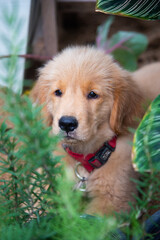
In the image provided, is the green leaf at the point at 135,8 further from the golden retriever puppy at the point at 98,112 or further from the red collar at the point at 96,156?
the red collar at the point at 96,156

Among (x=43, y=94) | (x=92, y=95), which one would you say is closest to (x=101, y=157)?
(x=92, y=95)

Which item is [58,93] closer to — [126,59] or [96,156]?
[96,156]

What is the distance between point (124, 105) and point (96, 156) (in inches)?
15.0

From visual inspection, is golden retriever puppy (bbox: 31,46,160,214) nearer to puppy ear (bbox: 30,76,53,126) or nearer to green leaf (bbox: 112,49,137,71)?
puppy ear (bbox: 30,76,53,126)

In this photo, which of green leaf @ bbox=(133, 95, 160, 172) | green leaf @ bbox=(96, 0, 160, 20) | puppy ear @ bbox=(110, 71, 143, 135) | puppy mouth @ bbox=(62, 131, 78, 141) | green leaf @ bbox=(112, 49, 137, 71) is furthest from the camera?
green leaf @ bbox=(112, 49, 137, 71)

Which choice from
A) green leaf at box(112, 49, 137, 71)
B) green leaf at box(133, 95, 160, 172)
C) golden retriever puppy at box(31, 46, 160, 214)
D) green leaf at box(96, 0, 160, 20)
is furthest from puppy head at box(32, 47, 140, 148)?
green leaf at box(112, 49, 137, 71)

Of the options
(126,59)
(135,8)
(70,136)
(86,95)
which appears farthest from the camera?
(126,59)

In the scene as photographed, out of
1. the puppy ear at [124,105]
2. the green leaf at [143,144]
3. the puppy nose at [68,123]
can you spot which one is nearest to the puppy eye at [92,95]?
the puppy ear at [124,105]

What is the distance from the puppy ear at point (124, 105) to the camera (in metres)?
1.95

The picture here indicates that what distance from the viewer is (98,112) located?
1.88 meters

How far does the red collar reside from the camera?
1973mm

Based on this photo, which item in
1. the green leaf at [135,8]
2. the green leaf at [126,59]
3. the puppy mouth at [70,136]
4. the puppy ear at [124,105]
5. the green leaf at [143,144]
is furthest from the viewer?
the green leaf at [126,59]

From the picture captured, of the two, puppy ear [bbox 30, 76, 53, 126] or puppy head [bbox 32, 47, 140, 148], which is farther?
puppy ear [bbox 30, 76, 53, 126]

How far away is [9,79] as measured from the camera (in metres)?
0.62
